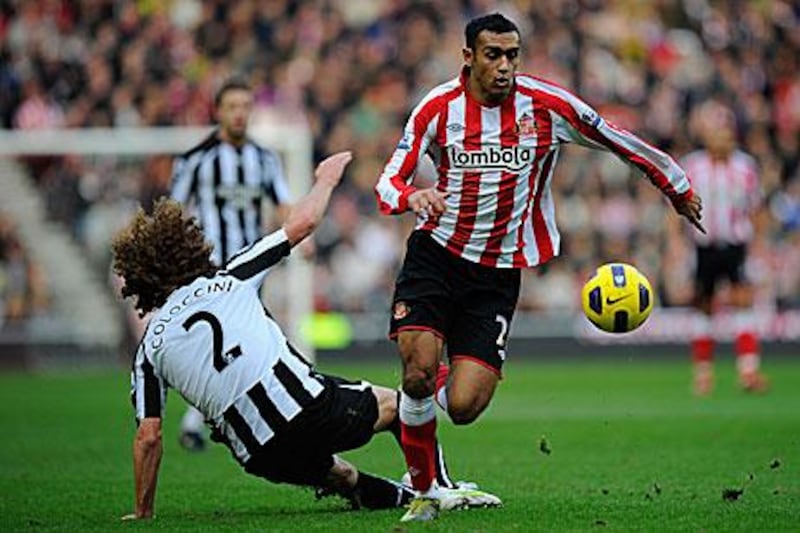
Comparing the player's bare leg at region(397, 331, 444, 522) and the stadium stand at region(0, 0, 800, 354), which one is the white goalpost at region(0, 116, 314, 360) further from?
the player's bare leg at region(397, 331, 444, 522)

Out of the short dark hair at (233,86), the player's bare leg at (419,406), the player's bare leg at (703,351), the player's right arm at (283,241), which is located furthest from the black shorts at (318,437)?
the player's bare leg at (703,351)

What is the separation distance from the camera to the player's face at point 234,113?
11.4m

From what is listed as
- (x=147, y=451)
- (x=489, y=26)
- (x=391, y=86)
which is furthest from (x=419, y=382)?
(x=391, y=86)

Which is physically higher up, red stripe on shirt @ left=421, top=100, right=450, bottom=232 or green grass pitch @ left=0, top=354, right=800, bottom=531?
red stripe on shirt @ left=421, top=100, right=450, bottom=232

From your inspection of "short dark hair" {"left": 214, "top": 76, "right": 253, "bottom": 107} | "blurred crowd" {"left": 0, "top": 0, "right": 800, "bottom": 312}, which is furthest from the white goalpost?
"short dark hair" {"left": 214, "top": 76, "right": 253, "bottom": 107}

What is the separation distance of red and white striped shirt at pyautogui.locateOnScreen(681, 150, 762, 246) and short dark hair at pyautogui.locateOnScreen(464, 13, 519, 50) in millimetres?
8509

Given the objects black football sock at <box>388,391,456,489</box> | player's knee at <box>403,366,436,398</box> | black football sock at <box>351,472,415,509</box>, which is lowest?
black football sock at <box>351,472,415,509</box>

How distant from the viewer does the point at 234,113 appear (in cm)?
1149

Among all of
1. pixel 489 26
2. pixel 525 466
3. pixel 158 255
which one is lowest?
pixel 525 466

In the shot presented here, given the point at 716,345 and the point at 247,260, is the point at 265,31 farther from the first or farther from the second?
the point at 247,260

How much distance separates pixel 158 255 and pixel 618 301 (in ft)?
7.53

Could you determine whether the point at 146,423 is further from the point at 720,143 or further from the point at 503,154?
the point at 720,143

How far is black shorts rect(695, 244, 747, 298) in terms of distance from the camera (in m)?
16.3

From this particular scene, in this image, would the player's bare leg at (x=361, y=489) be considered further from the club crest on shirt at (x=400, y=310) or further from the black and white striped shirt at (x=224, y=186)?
the black and white striped shirt at (x=224, y=186)
